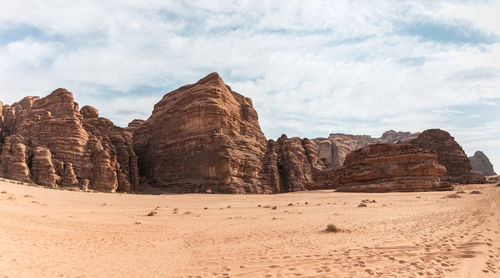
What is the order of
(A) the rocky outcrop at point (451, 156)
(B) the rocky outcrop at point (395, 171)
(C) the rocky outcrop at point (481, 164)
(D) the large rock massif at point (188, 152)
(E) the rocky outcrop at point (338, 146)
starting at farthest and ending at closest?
(E) the rocky outcrop at point (338, 146) → (C) the rocky outcrop at point (481, 164) → (A) the rocky outcrop at point (451, 156) → (D) the large rock massif at point (188, 152) → (B) the rocky outcrop at point (395, 171)

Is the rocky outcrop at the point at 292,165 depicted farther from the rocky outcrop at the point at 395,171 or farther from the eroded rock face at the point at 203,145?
the rocky outcrop at the point at 395,171

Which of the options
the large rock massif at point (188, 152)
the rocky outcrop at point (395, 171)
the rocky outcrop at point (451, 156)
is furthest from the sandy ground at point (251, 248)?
the rocky outcrop at point (451, 156)

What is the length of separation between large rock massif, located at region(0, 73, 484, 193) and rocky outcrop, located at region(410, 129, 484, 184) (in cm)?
20

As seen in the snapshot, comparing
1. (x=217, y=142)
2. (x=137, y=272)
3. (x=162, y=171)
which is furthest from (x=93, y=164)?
(x=137, y=272)

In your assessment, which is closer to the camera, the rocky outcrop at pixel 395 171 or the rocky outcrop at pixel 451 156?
the rocky outcrop at pixel 395 171

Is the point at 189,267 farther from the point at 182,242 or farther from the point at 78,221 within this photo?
the point at 78,221

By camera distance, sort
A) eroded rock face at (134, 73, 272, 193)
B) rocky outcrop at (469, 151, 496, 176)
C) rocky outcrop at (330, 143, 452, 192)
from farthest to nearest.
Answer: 1. rocky outcrop at (469, 151, 496, 176)
2. eroded rock face at (134, 73, 272, 193)
3. rocky outcrop at (330, 143, 452, 192)

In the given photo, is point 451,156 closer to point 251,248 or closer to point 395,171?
point 395,171

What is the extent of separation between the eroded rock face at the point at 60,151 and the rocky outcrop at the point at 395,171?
114ft

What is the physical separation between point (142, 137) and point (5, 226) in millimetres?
60003

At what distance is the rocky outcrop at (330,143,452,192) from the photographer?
1289 inches

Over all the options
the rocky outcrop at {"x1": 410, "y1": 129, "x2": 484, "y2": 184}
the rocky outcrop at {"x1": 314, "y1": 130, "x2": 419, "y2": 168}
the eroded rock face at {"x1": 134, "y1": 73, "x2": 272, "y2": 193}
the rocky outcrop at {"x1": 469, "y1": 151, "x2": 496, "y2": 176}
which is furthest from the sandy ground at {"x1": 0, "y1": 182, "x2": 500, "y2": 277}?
the rocky outcrop at {"x1": 469, "y1": 151, "x2": 496, "y2": 176}

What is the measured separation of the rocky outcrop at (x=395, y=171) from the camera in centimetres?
3275

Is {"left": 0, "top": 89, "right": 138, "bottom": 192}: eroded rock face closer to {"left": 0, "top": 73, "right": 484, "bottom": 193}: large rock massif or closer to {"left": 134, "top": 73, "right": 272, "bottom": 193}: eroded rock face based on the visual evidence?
{"left": 0, "top": 73, "right": 484, "bottom": 193}: large rock massif
